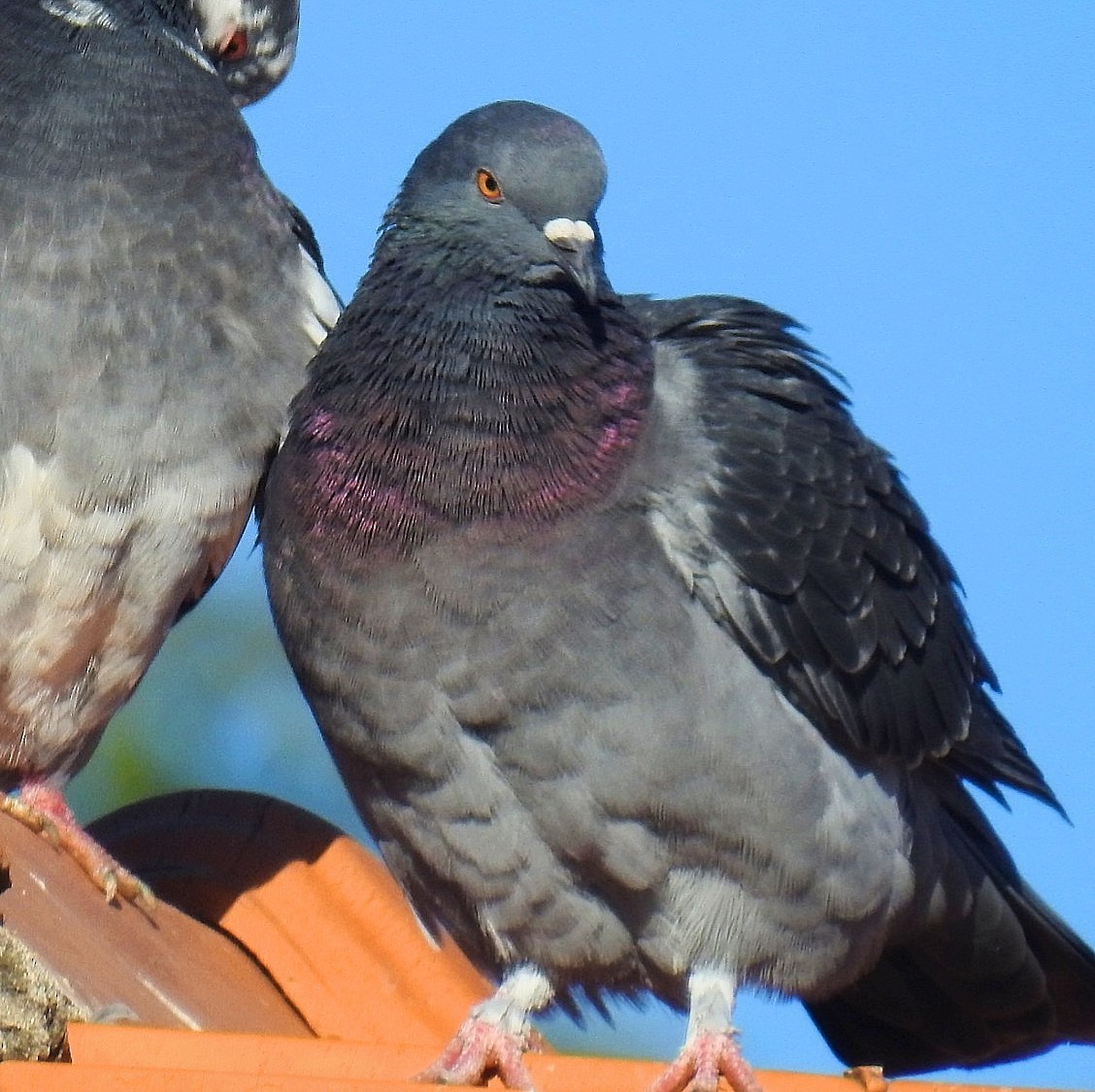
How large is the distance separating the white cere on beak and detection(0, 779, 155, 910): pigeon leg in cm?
159

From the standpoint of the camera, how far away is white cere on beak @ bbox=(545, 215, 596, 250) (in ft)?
13.2

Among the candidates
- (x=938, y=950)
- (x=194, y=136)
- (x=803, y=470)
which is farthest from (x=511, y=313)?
(x=938, y=950)

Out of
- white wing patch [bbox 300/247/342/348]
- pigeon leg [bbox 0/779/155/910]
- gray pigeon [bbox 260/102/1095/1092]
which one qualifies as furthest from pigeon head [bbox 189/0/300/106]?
pigeon leg [bbox 0/779/155/910]

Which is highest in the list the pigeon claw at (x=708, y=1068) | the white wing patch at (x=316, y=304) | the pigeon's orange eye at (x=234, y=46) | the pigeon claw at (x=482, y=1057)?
the pigeon's orange eye at (x=234, y=46)

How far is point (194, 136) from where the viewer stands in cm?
459

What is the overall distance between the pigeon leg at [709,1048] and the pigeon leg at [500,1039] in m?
0.29

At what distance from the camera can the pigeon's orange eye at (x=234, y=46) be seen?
500 cm

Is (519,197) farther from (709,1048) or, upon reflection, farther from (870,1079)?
(870,1079)

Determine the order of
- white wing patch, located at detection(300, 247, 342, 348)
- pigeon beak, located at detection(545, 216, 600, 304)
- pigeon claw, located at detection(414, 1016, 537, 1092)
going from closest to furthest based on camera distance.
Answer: pigeon claw, located at detection(414, 1016, 537, 1092) < pigeon beak, located at detection(545, 216, 600, 304) < white wing patch, located at detection(300, 247, 342, 348)

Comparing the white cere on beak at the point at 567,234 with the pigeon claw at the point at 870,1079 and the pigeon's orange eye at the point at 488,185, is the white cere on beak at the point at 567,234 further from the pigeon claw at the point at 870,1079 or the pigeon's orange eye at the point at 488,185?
the pigeon claw at the point at 870,1079

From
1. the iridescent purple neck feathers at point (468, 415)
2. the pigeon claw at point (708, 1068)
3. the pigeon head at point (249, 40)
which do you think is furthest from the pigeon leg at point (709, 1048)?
the pigeon head at point (249, 40)

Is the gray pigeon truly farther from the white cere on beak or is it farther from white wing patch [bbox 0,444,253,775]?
white wing patch [bbox 0,444,253,775]

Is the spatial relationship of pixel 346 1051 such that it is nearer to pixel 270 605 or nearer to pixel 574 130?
pixel 270 605

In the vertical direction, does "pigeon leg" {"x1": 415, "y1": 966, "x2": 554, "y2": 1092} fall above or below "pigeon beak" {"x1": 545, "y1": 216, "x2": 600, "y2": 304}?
below
